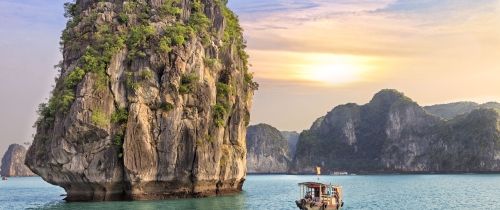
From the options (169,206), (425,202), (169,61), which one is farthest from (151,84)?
(425,202)

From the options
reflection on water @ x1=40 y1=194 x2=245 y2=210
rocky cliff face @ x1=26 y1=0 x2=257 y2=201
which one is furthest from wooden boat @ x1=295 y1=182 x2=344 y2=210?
rocky cliff face @ x1=26 y1=0 x2=257 y2=201

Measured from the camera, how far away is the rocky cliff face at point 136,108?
Answer: 46.6 metres

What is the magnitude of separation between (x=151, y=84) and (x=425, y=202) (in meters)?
27.2

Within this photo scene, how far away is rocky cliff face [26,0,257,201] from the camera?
46.6 m

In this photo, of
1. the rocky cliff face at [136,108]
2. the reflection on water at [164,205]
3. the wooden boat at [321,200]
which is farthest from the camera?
the rocky cliff face at [136,108]

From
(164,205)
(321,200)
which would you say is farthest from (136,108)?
(321,200)

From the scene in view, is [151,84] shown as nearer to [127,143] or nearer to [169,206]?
[127,143]

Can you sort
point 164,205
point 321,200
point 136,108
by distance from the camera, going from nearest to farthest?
point 321,200 → point 164,205 → point 136,108

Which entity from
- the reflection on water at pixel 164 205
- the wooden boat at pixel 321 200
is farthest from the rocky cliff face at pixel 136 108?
the wooden boat at pixel 321 200

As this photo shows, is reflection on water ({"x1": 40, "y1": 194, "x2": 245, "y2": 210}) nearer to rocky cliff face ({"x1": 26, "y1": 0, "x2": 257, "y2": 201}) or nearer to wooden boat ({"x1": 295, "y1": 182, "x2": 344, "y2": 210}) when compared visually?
rocky cliff face ({"x1": 26, "y1": 0, "x2": 257, "y2": 201})

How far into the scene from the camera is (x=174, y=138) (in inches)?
1928

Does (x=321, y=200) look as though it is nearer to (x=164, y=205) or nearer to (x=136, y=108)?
(x=164, y=205)

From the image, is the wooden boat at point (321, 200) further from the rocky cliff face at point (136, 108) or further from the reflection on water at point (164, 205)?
the rocky cliff face at point (136, 108)

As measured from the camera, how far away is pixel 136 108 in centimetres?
4788
